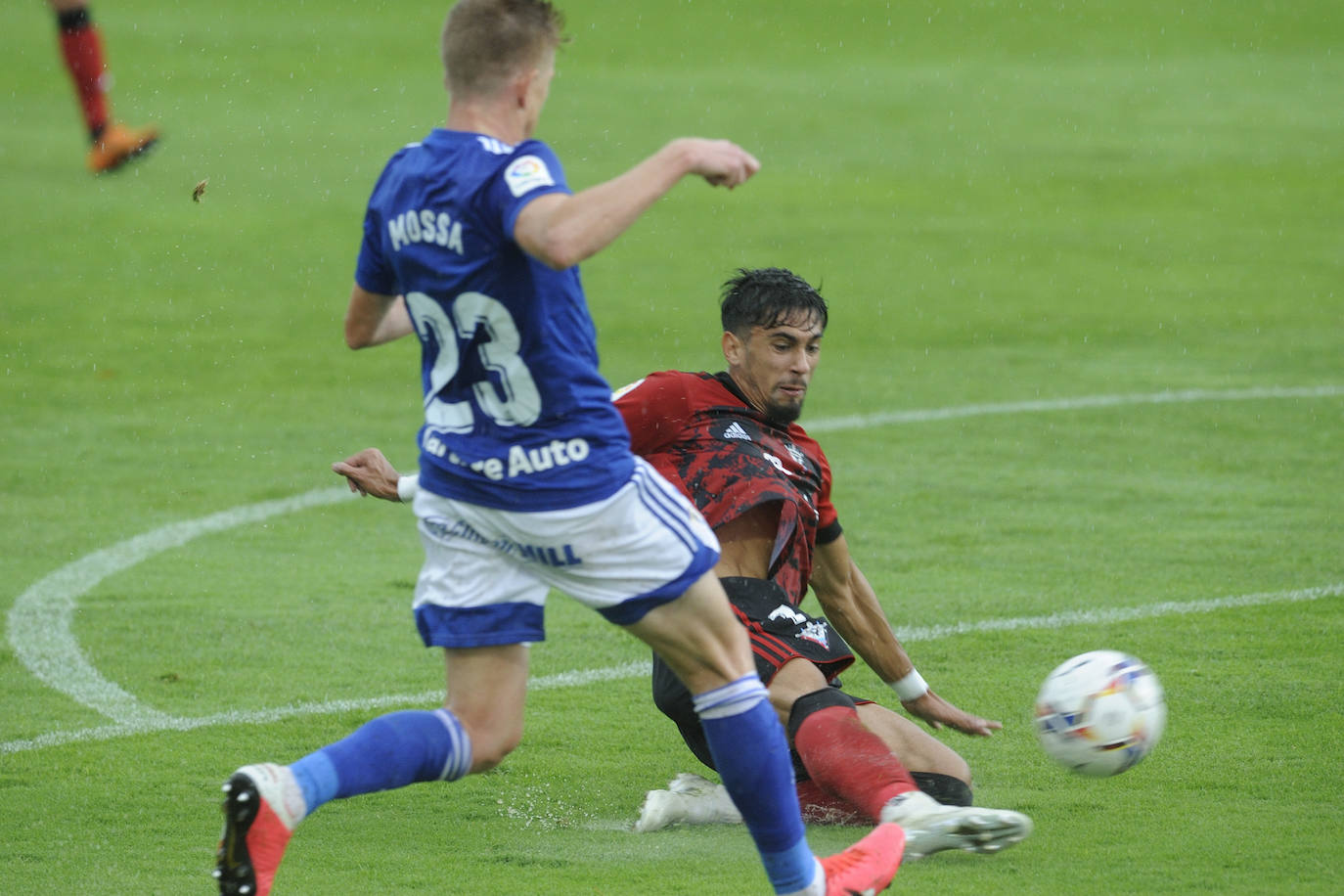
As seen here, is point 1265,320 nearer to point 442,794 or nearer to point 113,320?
point 113,320

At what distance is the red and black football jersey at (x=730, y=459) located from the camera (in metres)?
4.82

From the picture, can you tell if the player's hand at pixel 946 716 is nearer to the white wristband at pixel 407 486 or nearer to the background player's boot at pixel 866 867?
the background player's boot at pixel 866 867

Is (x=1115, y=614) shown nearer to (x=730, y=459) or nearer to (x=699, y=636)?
(x=730, y=459)

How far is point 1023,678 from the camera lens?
6035 mm

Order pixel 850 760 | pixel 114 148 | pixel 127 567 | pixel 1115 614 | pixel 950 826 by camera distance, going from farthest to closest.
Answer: pixel 114 148, pixel 127 567, pixel 1115 614, pixel 850 760, pixel 950 826

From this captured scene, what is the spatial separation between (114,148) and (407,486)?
1108 cm

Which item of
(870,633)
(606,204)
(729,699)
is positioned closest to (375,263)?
(606,204)

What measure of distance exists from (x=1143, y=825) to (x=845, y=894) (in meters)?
1.16

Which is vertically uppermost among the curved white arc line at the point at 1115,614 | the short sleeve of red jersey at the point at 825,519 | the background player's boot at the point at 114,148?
the background player's boot at the point at 114,148

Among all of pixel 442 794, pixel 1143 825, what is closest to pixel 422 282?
pixel 442 794

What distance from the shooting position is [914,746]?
475 cm

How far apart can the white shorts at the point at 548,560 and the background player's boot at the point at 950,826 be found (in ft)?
3.06

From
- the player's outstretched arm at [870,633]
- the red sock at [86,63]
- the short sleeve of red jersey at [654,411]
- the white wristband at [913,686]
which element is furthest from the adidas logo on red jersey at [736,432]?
the red sock at [86,63]

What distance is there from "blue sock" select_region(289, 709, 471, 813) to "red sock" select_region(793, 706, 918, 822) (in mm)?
1071
